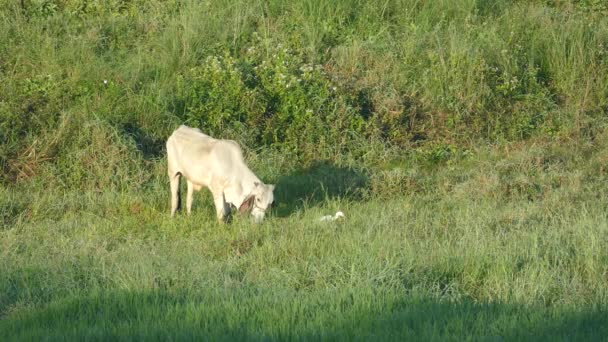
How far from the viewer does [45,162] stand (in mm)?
12039

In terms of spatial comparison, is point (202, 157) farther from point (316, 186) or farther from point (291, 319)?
point (291, 319)

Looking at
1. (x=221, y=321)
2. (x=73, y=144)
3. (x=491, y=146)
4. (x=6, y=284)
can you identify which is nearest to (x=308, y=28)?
(x=491, y=146)

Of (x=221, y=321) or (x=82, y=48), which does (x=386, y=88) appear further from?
(x=221, y=321)

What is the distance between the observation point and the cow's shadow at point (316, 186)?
11.3 metres

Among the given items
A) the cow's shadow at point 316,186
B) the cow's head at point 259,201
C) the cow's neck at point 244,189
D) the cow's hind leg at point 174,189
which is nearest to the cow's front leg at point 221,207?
the cow's neck at point 244,189

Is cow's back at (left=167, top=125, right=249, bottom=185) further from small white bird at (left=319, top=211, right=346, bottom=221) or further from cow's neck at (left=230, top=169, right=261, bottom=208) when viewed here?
small white bird at (left=319, top=211, right=346, bottom=221)

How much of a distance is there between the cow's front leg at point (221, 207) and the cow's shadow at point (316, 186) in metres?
0.57

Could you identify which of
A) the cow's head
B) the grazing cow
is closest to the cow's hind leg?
the grazing cow

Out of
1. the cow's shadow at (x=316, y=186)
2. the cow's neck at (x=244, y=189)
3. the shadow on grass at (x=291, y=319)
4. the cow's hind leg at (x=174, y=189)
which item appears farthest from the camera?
the cow's shadow at (x=316, y=186)

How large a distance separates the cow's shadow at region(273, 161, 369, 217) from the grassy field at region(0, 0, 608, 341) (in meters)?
0.04

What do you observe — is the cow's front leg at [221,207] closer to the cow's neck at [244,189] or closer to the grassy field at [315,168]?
the cow's neck at [244,189]

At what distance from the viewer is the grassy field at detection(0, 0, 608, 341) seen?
23.7 ft

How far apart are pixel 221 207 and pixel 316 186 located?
182cm

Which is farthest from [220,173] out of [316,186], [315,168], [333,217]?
[315,168]
